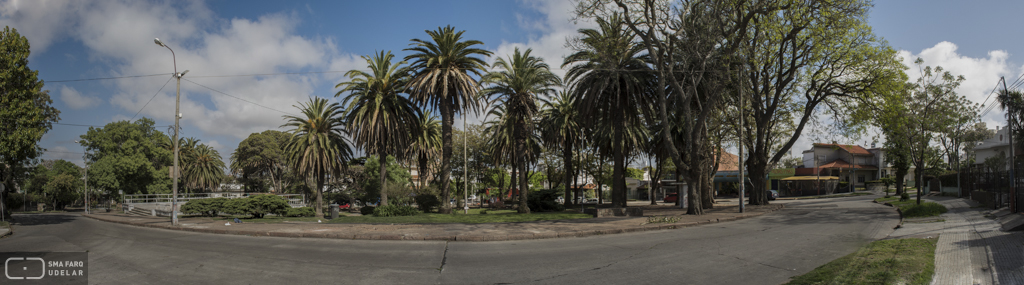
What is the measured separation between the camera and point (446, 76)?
25812mm

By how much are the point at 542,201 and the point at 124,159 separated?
160 feet

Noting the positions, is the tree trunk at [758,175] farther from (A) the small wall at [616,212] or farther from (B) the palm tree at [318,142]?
(B) the palm tree at [318,142]

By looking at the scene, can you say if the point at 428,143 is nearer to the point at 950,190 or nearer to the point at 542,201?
the point at 542,201

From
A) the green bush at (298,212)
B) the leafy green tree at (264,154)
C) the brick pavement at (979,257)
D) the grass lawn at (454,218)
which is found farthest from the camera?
the leafy green tree at (264,154)

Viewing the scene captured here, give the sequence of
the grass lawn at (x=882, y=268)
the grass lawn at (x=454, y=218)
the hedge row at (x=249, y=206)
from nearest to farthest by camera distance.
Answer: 1. the grass lawn at (x=882, y=268)
2. the grass lawn at (x=454, y=218)
3. the hedge row at (x=249, y=206)

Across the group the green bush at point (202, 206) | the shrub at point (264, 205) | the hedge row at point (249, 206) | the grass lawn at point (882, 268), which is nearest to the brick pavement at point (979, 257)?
the grass lawn at point (882, 268)

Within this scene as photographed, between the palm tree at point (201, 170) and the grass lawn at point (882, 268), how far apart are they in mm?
68040

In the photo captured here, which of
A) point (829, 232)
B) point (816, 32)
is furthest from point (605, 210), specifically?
point (816, 32)

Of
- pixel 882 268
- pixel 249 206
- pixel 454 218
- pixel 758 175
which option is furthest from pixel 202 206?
pixel 758 175

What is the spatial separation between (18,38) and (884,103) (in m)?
42.1

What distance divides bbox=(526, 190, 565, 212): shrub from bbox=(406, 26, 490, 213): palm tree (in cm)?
519

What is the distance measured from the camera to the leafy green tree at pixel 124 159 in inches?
1887

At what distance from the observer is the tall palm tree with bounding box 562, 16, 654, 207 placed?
23305mm
